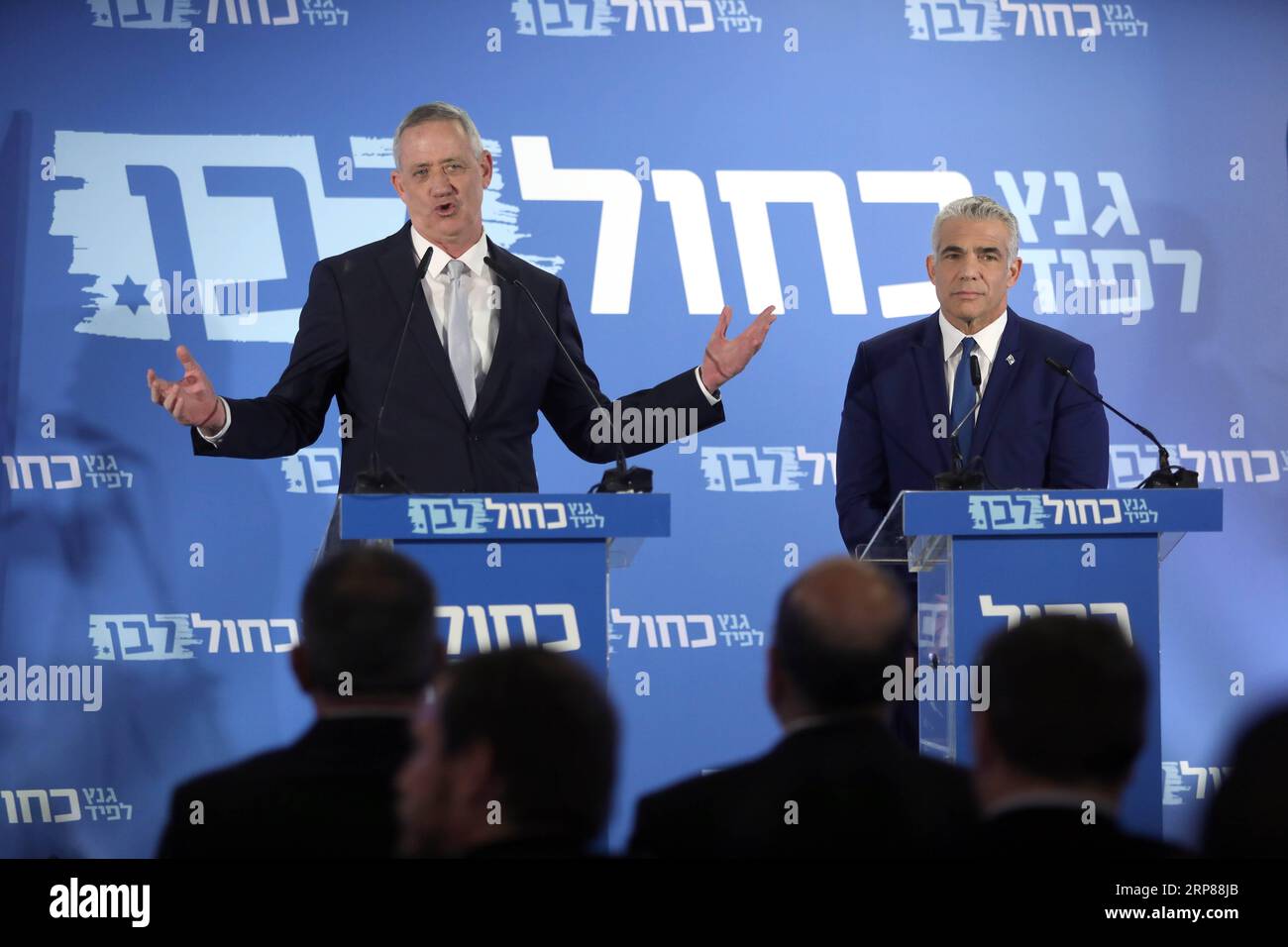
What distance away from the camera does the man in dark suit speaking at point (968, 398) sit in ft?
14.2

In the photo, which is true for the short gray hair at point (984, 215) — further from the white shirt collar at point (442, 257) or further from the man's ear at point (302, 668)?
the man's ear at point (302, 668)

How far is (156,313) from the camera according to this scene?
19.4ft

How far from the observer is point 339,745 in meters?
2.45

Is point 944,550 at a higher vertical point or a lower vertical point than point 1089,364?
lower

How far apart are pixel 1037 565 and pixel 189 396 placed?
80.3 inches

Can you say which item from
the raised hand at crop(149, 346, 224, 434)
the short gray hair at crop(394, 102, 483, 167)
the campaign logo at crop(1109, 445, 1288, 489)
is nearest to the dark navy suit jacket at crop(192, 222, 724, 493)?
the raised hand at crop(149, 346, 224, 434)

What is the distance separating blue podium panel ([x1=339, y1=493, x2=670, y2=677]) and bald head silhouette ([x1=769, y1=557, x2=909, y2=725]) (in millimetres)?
848

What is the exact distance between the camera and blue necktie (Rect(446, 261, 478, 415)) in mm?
4195

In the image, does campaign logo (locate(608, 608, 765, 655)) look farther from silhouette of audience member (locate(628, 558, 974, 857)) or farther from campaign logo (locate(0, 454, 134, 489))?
silhouette of audience member (locate(628, 558, 974, 857))

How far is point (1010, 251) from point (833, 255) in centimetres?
163

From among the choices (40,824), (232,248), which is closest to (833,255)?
(232,248)
